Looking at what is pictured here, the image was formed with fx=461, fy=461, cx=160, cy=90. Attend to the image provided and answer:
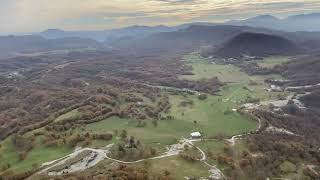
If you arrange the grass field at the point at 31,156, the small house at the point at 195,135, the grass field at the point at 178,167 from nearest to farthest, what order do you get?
1. the grass field at the point at 178,167
2. the grass field at the point at 31,156
3. the small house at the point at 195,135

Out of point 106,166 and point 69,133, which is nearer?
point 106,166

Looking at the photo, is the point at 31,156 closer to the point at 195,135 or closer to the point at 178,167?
the point at 178,167

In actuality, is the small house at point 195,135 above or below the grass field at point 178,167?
below

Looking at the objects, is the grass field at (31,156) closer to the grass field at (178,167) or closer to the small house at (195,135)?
the grass field at (178,167)

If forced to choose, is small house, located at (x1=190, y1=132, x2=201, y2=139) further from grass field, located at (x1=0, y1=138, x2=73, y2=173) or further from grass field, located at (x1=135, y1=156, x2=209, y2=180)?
grass field, located at (x1=0, y1=138, x2=73, y2=173)

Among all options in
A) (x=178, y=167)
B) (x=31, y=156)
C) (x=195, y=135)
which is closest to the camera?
(x=178, y=167)

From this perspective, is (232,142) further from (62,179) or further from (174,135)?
(62,179)

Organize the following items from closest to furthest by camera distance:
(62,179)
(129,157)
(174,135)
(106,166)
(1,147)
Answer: (62,179)
(106,166)
(129,157)
(1,147)
(174,135)

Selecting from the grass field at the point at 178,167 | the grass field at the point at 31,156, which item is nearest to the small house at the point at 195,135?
the grass field at the point at 178,167

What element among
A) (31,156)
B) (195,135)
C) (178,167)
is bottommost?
(195,135)

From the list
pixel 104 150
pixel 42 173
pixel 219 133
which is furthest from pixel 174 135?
pixel 42 173

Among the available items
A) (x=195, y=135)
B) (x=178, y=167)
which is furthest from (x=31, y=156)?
(x=195, y=135)
